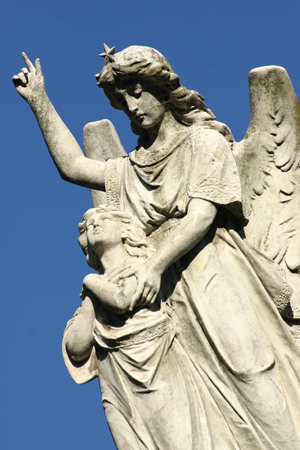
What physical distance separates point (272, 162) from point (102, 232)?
182cm

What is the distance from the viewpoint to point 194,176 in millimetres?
11172

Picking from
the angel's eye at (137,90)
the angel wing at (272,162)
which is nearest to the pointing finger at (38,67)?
the angel's eye at (137,90)

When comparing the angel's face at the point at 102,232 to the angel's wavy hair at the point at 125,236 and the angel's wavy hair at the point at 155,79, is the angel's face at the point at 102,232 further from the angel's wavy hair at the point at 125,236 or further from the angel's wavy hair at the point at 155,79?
the angel's wavy hair at the point at 155,79

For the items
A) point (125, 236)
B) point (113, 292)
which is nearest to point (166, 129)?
point (125, 236)

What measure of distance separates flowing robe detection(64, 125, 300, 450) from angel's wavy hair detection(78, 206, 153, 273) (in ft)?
0.41

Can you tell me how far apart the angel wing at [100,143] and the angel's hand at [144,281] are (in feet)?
6.04

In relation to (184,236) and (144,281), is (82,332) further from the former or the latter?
(184,236)

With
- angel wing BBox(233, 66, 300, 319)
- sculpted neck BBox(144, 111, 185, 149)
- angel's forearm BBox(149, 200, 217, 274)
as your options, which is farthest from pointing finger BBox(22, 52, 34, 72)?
angel's forearm BBox(149, 200, 217, 274)

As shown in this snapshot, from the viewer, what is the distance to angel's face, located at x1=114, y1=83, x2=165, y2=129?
1137 centimetres

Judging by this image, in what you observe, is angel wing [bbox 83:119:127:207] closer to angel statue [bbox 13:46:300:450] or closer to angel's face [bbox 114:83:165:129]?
angel statue [bbox 13:46:300:450]

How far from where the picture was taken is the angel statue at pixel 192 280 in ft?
35.8

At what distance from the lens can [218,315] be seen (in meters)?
11.1

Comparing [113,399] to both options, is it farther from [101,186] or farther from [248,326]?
[101,186]

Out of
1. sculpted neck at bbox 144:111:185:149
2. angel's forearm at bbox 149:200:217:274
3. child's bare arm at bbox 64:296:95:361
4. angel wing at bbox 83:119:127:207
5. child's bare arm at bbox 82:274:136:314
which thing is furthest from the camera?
angel wing at bbox 83:119:127:207
